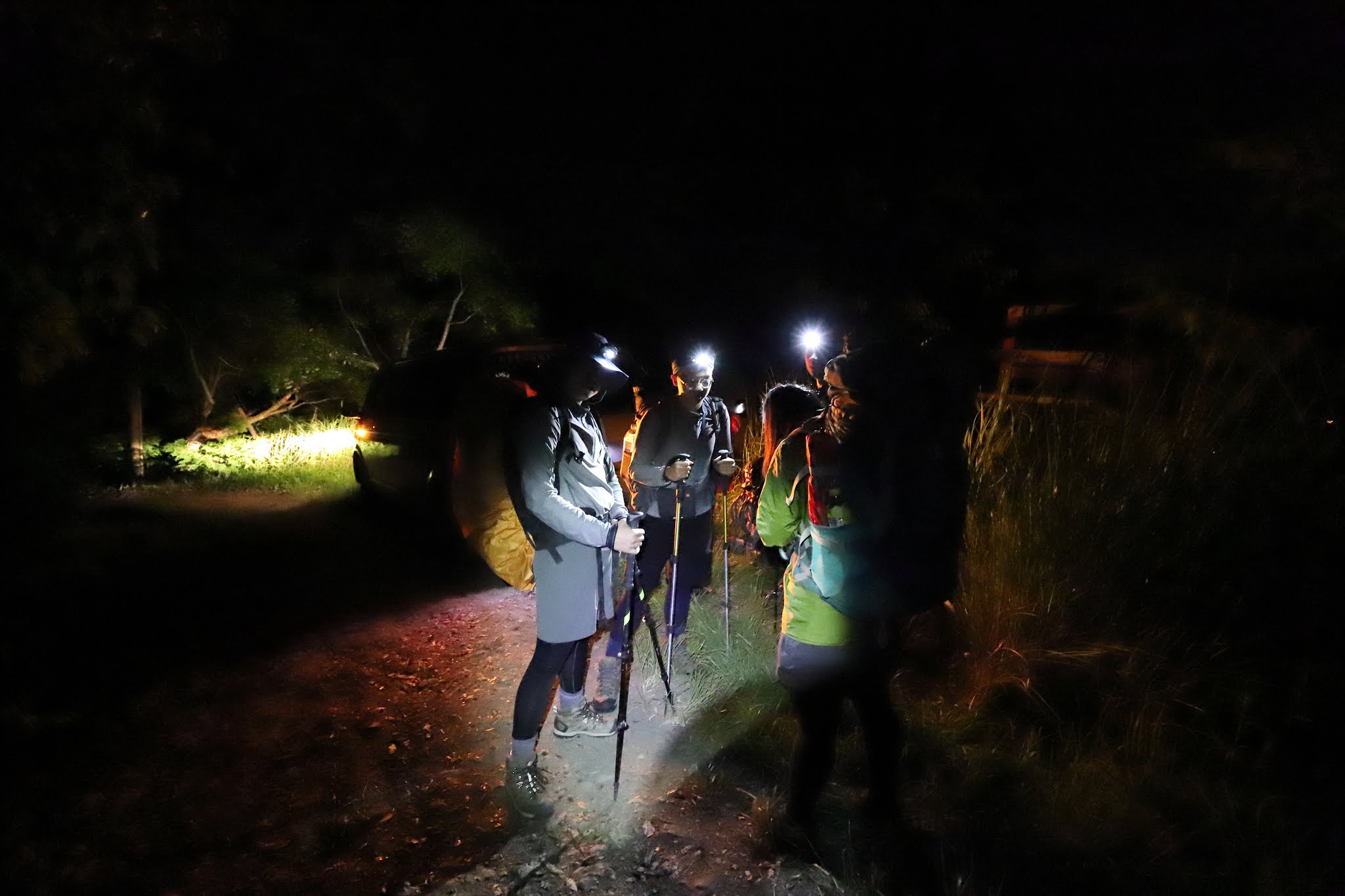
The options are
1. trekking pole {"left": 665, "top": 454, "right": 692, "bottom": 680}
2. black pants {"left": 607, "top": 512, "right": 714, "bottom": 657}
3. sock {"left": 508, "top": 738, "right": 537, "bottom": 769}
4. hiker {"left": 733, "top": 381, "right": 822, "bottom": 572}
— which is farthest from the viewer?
black pants {"left": 607, "top": 512, "right": 714, "bottom": 657}

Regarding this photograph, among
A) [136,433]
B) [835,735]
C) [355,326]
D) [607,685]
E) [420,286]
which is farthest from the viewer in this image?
[420,286]

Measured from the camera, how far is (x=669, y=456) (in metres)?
4.02

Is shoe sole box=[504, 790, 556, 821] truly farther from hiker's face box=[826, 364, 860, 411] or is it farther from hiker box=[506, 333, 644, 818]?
hiker's face box=[826, 364, 860, 411]

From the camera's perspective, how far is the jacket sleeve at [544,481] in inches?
106

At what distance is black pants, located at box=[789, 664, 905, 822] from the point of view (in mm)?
2457

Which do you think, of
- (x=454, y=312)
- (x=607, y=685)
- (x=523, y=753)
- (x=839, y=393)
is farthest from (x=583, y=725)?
(x=454, y=312)

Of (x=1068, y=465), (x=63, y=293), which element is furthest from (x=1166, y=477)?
(x=63, y=293)

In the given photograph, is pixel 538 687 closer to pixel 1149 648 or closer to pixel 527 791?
pixel 527 791

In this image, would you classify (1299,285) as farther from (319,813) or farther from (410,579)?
(410,579)

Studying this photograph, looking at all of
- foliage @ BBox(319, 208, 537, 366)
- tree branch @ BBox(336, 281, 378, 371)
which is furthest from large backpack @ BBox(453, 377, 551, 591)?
tree branch @ BBox(336, 281, 378, 371)

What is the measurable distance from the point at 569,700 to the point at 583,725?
131 millimetres

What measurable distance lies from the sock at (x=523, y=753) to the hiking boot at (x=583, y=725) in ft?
1.48

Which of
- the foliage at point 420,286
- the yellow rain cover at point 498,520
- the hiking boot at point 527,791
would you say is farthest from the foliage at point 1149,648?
the foliage at point 420,286

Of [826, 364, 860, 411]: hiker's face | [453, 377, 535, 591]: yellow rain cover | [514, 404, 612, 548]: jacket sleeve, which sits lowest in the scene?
[453, 377, 535, 591]: yellow rain cover
